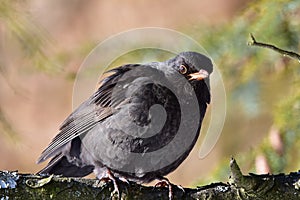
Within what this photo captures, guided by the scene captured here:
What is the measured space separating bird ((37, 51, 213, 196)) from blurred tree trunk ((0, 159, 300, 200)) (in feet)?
A: 1.09

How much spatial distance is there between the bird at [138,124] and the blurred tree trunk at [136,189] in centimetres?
33

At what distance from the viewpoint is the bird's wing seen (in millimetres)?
3139

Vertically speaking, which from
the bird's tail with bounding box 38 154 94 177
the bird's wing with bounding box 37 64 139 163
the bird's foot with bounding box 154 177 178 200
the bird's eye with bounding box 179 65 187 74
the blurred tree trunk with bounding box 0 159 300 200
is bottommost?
the blurred tree trunk with bounding box 0 159 300 200

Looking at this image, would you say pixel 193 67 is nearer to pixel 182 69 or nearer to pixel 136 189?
pixel 182 69

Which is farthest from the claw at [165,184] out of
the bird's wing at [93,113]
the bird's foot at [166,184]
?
the bird's wing at [93,113]

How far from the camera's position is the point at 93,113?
318 cm

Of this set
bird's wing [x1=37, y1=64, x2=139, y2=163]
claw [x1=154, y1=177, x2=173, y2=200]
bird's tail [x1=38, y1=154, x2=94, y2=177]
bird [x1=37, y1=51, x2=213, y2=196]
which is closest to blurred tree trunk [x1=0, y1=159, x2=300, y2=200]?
claw [x1=154, y1=177, x2=173, y2=200]

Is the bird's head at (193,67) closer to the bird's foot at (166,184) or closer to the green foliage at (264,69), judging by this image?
the green foliage at (264,69)

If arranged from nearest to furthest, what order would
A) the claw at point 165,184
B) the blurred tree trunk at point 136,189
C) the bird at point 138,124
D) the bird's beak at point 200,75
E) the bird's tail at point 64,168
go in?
the blurred tree trunk at point 136,189 < the claw at point 165,184 < the bird at point 138,124 < the bird's beak at point 200,75 < the bird's tail at point 64,168

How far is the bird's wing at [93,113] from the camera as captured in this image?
314cm

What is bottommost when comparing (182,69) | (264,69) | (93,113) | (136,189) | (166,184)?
(136,189)

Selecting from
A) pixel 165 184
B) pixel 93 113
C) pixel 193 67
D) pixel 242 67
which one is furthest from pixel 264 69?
pixel 165 184

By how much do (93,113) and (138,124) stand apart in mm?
325

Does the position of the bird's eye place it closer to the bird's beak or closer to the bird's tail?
the bird's beak
